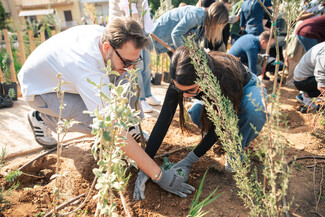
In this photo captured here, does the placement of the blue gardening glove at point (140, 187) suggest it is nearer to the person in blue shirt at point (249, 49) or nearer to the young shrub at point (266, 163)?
the young shrub at point (266, 163)

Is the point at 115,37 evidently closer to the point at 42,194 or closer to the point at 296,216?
the point at 42,194

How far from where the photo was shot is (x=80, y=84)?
5.49 feet

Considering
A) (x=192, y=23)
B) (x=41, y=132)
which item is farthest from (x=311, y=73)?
(x=41, y=132)

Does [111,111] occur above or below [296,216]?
above

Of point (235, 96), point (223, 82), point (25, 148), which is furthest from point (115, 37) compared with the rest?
point (25, 148)

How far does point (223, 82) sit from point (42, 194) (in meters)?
1.69

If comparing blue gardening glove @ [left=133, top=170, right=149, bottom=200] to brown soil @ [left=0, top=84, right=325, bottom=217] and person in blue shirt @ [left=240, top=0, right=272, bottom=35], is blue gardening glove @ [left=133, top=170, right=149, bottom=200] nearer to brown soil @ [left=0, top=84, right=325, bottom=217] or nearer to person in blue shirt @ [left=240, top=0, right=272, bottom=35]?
brown soil @ [left=0, top=84, right=325, bottom=217]

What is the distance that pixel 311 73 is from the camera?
3.18 meters

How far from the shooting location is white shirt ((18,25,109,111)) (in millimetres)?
1649

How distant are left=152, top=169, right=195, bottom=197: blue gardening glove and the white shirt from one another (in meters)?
0.73

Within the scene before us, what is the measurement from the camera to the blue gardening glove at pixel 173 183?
1728 millimetres

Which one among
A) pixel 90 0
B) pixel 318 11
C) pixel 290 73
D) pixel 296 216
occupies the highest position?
pixel 90 0

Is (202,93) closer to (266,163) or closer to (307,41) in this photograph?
(266,163)

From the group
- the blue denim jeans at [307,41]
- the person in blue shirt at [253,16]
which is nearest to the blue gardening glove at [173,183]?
the blue denim jeans at [307,41]
